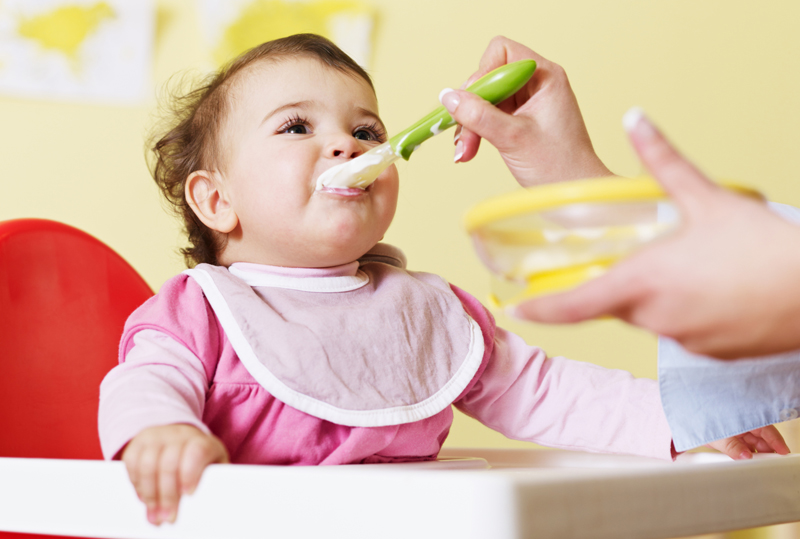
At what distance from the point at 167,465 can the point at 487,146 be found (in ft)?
4.07

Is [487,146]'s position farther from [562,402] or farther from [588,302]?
[588,302]

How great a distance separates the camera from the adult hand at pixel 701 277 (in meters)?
0.36

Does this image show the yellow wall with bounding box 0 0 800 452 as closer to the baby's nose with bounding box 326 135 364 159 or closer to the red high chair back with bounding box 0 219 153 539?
the red high chair back with bounding box 0 219 153 539

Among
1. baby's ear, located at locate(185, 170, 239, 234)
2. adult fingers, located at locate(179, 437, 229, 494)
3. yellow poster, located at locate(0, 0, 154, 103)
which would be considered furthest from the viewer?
yellow poster, located at locate(0, 0, 154, 103)

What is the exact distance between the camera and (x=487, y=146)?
162 centimetres

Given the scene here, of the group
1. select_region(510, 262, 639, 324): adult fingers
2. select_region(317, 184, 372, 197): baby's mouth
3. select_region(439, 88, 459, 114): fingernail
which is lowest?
select_region(317, 184, 372, 197): baby's mouth

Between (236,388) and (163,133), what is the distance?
498 millimetres

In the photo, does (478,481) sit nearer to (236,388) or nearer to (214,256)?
(236,388)

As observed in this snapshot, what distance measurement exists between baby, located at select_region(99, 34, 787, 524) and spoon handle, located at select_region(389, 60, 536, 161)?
72 mm

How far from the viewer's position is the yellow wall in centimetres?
158

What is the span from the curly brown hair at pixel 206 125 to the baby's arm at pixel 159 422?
23 centimetres

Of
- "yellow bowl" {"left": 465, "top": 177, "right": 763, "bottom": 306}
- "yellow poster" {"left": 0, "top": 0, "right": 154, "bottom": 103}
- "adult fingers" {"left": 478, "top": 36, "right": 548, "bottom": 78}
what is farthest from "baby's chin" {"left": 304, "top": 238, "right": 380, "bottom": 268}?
"yellow poster" {"left": 0, "top": 0, "right": 154, "bottom": 103}

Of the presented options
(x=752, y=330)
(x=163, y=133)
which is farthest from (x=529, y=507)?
(x=163, y=133)

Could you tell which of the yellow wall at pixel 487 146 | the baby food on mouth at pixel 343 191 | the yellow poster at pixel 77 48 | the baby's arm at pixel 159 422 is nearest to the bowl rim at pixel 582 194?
the baby's arm at pixel 159 422
